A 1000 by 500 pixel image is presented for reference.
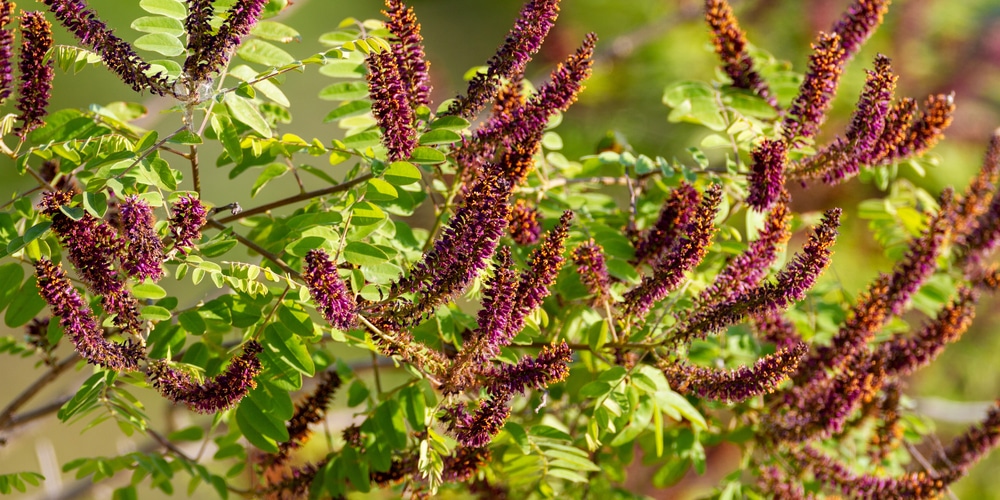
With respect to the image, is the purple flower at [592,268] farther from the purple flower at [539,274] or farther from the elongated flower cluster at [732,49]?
the elongated flower cluster at [732,49]

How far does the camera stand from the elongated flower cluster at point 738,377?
918 millimetres

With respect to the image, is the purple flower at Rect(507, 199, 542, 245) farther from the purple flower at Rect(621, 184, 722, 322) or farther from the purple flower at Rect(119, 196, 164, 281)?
the purple flower at Rect(119, 196, 164, 281)

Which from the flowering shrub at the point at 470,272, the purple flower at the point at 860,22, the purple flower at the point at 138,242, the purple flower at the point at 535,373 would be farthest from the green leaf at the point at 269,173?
the purple flower at the point at 860,22

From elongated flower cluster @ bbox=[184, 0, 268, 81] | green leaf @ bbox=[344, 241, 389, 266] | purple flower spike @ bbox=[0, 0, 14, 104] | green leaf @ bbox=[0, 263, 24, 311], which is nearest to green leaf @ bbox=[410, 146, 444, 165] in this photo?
green leaf @ bbox=[344, 241, 389, 266]

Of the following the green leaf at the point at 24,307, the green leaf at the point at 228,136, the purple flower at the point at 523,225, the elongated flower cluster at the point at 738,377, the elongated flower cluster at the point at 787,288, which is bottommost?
the green leaf at the point at 24,307

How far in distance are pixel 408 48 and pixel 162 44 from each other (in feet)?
0.96

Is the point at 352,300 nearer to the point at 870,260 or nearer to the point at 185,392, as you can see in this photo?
the point at 185,392

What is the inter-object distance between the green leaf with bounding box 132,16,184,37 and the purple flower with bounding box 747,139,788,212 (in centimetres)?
71

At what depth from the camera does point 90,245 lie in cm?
81

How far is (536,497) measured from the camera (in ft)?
4.46

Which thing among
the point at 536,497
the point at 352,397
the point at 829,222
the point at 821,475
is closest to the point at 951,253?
the point at 821,475

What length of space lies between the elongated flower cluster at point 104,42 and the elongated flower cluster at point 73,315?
20cm

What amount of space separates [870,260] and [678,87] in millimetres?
1700

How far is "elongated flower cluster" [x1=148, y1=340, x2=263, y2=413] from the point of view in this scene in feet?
2.82
